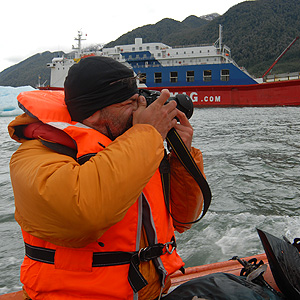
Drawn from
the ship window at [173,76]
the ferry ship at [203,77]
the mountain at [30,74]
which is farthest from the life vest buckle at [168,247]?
the mountain at [30,74]

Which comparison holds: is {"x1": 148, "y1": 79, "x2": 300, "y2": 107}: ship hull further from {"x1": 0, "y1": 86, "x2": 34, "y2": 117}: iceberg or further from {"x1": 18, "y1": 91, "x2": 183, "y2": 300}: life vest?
{"x1": 18, "y1": 91, "x2": 183, "y2": 300}: life vest

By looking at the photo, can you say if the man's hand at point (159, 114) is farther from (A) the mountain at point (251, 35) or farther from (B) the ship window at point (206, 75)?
(A) the mountain at point (251, 35)

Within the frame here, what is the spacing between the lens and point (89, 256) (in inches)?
34.2

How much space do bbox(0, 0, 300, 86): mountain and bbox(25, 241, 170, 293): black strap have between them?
65.2 m

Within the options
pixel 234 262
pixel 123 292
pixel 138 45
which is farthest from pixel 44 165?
pixel 138 45

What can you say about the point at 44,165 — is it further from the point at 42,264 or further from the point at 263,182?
the point at 263,182

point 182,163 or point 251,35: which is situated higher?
point 251,35

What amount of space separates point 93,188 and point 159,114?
0.34 m

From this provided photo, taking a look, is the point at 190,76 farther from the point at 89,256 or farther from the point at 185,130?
the point at 89,256

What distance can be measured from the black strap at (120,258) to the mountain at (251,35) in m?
65.2

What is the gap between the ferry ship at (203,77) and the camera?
20.0 m

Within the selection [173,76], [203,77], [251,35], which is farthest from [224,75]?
[251,35]

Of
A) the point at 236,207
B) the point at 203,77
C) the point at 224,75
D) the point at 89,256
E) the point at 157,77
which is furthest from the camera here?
the point at 157,77

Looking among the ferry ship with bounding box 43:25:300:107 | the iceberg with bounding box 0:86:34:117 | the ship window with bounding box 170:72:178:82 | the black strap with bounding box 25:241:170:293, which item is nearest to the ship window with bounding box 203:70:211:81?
the ferry ship with bounding box 43:25:300:107
